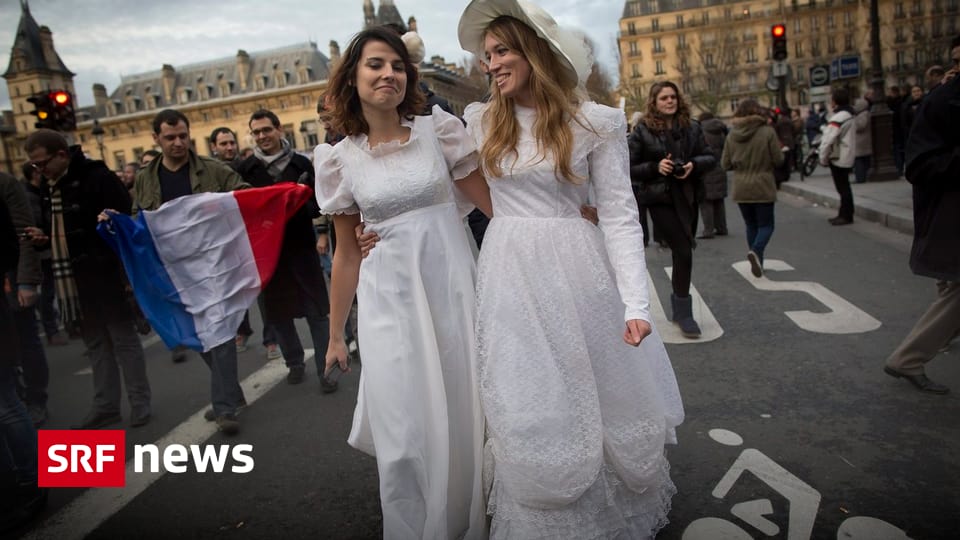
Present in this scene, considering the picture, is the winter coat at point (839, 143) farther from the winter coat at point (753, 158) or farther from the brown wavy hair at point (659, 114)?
the brown wavy hair at point (659, 114)

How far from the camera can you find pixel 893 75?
72938 mm

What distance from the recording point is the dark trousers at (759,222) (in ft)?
24.4

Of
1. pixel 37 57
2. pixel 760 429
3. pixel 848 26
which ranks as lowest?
pixel 760 429

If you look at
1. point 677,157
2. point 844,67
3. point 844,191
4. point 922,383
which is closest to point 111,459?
point 677,157

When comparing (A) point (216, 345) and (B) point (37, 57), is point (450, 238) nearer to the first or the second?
(A) point (216, 345)

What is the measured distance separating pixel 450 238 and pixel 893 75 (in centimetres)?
8582

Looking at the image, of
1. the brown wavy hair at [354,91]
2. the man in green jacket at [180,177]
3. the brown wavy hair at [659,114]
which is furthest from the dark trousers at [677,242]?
the man in green jacket at [180,177]

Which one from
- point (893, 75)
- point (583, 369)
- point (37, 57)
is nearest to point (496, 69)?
point (583, 369)

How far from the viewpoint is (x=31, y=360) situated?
558 cm

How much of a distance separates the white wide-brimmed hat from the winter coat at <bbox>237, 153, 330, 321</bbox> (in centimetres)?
309

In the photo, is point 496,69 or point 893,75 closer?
point 496,69

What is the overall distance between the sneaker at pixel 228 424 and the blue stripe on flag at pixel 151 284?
63 centimetres

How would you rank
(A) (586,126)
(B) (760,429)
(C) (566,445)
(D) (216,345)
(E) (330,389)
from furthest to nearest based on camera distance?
(E) (330,389), (D) (216,345), (B) (760,429), (A) (586,126), (C) (566,445)

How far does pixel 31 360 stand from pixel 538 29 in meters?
5.24
